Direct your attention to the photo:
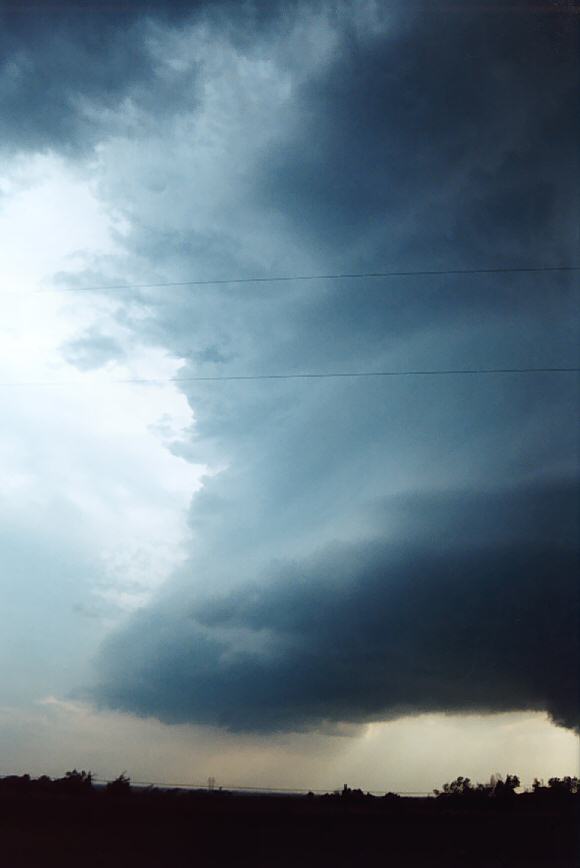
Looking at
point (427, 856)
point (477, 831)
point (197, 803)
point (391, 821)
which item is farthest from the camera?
point (197, 803)

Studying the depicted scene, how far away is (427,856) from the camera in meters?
30.6

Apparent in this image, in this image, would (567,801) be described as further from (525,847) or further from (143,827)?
(143,827)

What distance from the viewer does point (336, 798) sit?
218ft

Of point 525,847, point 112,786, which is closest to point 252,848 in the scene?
point 525,847

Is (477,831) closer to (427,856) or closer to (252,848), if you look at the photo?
(427,856)

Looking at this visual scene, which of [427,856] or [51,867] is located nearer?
[51,867]

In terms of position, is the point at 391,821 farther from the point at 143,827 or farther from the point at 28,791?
the point at 28,791

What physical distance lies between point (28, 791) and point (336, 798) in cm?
3325

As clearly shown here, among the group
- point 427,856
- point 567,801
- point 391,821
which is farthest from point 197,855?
point 567,801

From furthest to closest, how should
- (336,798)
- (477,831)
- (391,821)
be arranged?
(336,798), (391,821), (477,831)

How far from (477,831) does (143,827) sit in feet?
68.4

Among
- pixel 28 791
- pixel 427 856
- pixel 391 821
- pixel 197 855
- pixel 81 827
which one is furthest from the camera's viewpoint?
pixel 28 791

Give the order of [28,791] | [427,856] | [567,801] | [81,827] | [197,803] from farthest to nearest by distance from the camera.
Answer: [567,801]
[28,791]
[197,803]
[81,827]
[427,856]

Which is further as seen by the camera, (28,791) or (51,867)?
(28,791)
